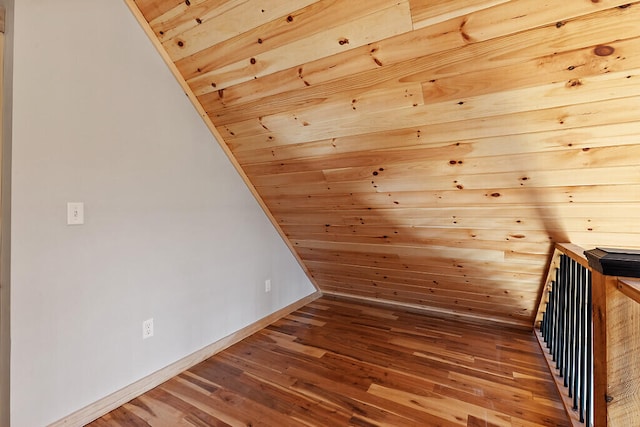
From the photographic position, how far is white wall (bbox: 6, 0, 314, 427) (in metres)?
1.31

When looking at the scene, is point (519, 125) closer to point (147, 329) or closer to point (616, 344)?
point (616, 344)

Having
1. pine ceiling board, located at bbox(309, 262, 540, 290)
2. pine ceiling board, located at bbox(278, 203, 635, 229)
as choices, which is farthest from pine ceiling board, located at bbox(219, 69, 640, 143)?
pine ceiling board, located at bbox(309, 262, 540, 290)

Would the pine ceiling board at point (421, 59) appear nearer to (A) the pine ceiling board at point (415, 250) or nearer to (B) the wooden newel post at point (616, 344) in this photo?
(B) the wooden newel post at point (616, 344)

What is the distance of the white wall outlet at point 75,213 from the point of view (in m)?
1.43

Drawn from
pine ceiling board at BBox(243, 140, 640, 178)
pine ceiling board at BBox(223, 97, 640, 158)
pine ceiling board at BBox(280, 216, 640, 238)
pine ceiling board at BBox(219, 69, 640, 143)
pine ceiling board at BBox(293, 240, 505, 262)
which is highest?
pine ceiling board at BBox(219, 69, 640, 143)

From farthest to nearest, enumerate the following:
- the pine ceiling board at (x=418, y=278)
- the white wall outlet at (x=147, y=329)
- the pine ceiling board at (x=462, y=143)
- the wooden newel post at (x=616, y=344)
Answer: the pine ceiling board at (x=418, y=278), the white wall outlet at (x=147, y=329), the pine ceiling board at (x=462, y=143), the wooden newel post at (x=616, y=344)

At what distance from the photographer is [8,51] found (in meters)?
1.27

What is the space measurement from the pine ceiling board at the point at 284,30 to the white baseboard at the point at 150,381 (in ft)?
5.96

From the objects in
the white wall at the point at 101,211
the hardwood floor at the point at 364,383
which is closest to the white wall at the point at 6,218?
the white wall at the point at 101,211

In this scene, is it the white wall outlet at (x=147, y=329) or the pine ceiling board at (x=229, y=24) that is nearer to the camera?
the pine ceiling board at (x=229, y=24)

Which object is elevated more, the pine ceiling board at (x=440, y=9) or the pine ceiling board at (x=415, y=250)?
the pine ceiling board at (x=440, y=9)

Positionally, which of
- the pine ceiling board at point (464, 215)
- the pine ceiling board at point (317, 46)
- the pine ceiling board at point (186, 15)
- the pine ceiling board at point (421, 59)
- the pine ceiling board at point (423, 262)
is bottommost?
the pine ceiling board at point (423, 262)

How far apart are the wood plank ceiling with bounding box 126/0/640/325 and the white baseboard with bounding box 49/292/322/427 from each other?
116 cm

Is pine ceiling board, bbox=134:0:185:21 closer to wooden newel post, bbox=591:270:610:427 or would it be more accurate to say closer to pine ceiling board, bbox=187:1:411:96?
pine ceiling board, bbox=187:1:411:96
